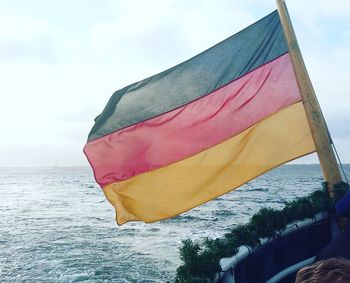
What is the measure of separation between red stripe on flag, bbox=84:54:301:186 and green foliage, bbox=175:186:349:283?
1.09m

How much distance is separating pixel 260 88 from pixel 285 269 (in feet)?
6.77

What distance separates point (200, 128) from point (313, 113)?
4.46ft

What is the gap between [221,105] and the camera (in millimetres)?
4855

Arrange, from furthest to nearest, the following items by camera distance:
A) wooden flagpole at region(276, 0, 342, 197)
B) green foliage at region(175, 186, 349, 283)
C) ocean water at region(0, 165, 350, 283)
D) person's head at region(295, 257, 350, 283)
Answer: ocean water at region(0, 165, 350, 283) < wooden flagpole at region(276, 0, 342, 197) < green foliage at region(175, 186, 349, 283) < person's head at region(295, 257, 350, 283)

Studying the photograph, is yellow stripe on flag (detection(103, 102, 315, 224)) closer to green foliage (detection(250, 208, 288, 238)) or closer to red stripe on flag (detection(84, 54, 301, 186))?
red stripe on flag (detection(84, 54, 301, 186))

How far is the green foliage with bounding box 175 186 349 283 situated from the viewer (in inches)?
134

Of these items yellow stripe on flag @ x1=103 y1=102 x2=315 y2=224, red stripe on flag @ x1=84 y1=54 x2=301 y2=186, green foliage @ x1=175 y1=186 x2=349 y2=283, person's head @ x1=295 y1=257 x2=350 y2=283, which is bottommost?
person's head @ x1=295 y1=257 x2=350 y2=283

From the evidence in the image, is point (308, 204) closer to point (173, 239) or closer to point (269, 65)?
point (269, 65)

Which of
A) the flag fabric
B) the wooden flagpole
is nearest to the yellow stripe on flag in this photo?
the flag fabric

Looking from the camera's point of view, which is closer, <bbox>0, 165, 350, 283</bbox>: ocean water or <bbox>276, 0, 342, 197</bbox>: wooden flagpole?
<bbox>276, 0, 342, 197</bbox>: wooden flagpole

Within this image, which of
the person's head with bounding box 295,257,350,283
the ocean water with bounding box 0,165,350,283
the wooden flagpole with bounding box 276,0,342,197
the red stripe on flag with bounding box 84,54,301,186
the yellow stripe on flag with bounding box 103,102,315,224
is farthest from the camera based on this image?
the ocean water with bounding box 0,165,350,283

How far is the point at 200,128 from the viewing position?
4895mm

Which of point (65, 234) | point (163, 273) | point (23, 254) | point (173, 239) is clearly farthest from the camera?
point (65, 234)

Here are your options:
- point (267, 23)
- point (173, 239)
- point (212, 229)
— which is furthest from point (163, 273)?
point (267, 23)
